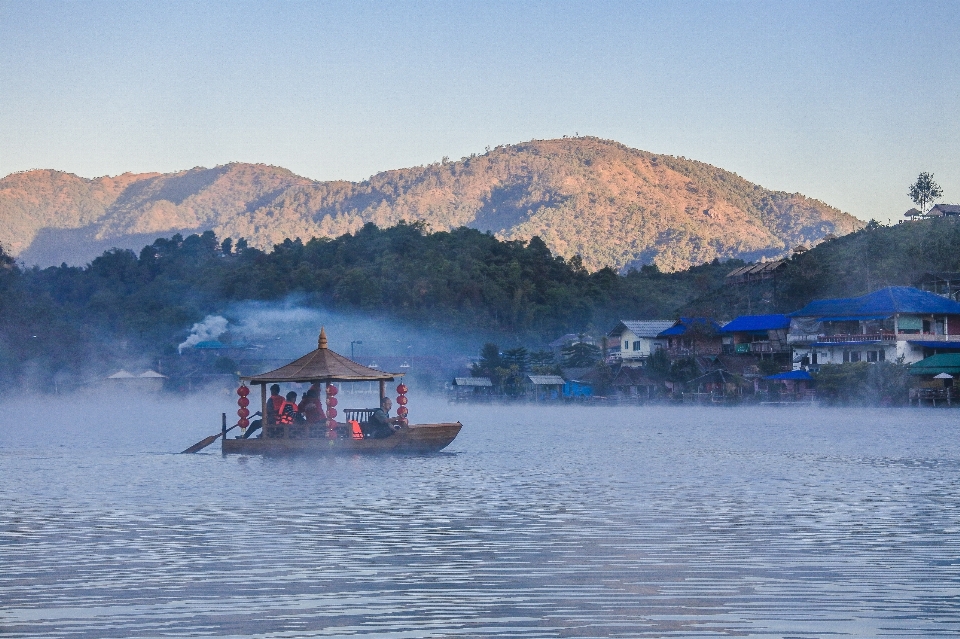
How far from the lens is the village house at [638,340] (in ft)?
301

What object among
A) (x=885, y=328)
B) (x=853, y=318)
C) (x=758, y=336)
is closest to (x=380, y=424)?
(x=885, y=328)

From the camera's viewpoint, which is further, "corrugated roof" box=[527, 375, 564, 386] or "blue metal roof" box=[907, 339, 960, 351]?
"corrugated roof" box=[527, 375, 564, 386]

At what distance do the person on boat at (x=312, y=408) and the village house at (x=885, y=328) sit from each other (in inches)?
1819

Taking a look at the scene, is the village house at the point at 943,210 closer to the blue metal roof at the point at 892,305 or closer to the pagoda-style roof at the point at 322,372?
the blue metal roof at the point at 892,305

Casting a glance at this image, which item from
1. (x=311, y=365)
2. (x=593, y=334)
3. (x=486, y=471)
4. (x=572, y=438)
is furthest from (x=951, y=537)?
(x=593, y=334)

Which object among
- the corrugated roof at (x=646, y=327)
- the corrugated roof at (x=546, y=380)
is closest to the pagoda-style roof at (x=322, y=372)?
the corrugated roof at (x=546, y=380)

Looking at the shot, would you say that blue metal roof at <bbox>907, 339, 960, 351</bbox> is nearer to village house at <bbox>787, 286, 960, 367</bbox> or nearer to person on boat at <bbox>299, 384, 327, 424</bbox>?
village house at <bbox>787, 286, 960, 367</bbox>

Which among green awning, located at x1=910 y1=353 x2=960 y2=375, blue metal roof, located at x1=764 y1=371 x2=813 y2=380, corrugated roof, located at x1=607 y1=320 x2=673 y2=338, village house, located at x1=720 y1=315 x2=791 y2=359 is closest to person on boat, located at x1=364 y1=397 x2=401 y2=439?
green awning, located at x1=910 y1=353 x2=960 y2=375

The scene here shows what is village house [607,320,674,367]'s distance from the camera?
3610 inches

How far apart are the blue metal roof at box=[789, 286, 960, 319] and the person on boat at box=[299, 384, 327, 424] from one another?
4866cm

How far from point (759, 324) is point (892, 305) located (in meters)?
12.5

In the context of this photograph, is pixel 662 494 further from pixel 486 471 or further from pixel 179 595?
pixel 179 595

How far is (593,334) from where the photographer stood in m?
107

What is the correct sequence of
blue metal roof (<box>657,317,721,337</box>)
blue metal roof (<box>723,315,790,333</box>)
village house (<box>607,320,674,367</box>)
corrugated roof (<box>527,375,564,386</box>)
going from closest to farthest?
1. blue metal roof (<box>723,315,790,333</box>)
2. blue metal roof (<box>657,317,721,337</box>)
3. corrugated roof (<box>527,375,564,386</box>)
4. village house (<box>607,320,674,367</box>)
